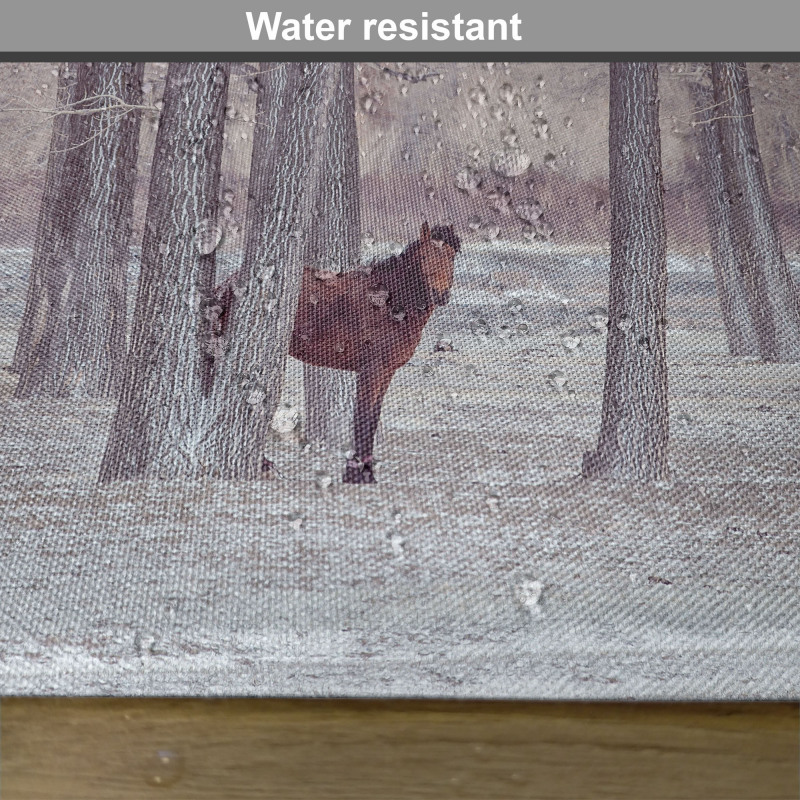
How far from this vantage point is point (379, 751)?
2.03 feet

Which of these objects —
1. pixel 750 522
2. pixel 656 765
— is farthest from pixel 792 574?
pixel 656 765

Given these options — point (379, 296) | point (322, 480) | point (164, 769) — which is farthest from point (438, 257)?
point (164, 769)

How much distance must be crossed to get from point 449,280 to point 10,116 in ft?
1.74

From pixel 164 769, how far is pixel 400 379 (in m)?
0.40

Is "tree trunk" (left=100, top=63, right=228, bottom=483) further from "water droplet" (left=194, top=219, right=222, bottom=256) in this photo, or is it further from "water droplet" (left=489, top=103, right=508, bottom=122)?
"water droplet" (left=489, top=103, right=508, bottom=122)

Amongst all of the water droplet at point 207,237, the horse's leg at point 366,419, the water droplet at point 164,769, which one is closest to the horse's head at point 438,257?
the horse's leg at point 366,419

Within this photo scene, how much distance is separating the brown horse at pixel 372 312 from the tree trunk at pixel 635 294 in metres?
0.18

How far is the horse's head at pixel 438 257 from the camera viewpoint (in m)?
0.79

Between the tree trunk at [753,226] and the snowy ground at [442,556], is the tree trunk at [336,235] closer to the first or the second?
the snowy ground at [442,556]

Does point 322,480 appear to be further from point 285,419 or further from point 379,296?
point 379,296

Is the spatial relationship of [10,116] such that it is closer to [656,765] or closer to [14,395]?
[14,395]

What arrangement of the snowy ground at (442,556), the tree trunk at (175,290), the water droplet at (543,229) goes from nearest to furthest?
the snowy ground at (442,556) → the tree trunk at (175,290) → the water droplet at (543,229)

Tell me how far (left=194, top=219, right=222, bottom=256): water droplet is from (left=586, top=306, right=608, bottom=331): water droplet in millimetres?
396

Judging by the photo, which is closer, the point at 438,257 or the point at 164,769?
the point at 164,769
